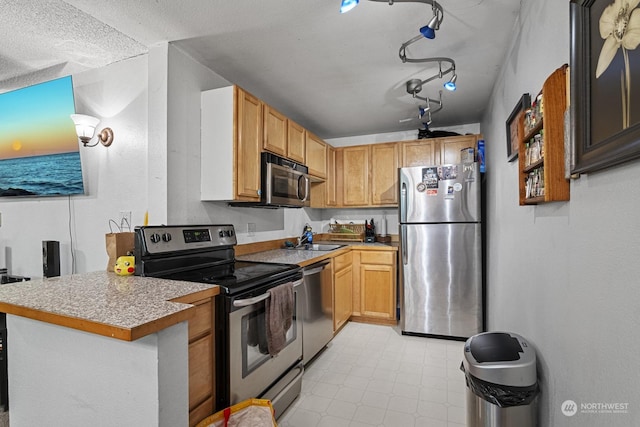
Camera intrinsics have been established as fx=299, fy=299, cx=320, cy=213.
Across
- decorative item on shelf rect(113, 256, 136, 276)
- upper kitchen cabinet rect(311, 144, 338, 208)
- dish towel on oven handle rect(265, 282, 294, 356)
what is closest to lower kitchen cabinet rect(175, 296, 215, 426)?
dish towel on oven handle rect(265, 282, 294, 356)

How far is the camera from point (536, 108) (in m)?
1.31

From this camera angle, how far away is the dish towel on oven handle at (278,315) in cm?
177

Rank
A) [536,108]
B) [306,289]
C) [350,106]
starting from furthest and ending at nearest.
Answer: [350,106] → [306,289] → [536,108]

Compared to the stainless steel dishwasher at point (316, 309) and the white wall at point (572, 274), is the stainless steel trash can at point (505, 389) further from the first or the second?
the stainless steel dishwasher at point (316, 309)

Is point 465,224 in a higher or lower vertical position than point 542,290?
higher

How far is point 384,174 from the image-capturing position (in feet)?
12.8

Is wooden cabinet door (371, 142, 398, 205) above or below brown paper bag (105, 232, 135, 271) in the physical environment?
above

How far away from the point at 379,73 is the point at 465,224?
5.48 ft

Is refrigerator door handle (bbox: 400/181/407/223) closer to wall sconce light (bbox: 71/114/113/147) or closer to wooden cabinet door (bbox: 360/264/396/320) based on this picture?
wooden cabinet door (bbox: 360/264/396/320)

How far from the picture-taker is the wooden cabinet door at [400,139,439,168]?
3.68 meters

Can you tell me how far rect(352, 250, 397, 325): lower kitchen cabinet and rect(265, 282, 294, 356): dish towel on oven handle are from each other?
5.72 feet

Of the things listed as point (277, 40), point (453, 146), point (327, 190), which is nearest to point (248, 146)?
point (277, 40)

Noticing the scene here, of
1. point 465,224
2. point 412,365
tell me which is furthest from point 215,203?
point 465,224

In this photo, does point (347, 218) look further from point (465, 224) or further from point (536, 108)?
point (536, 108)
